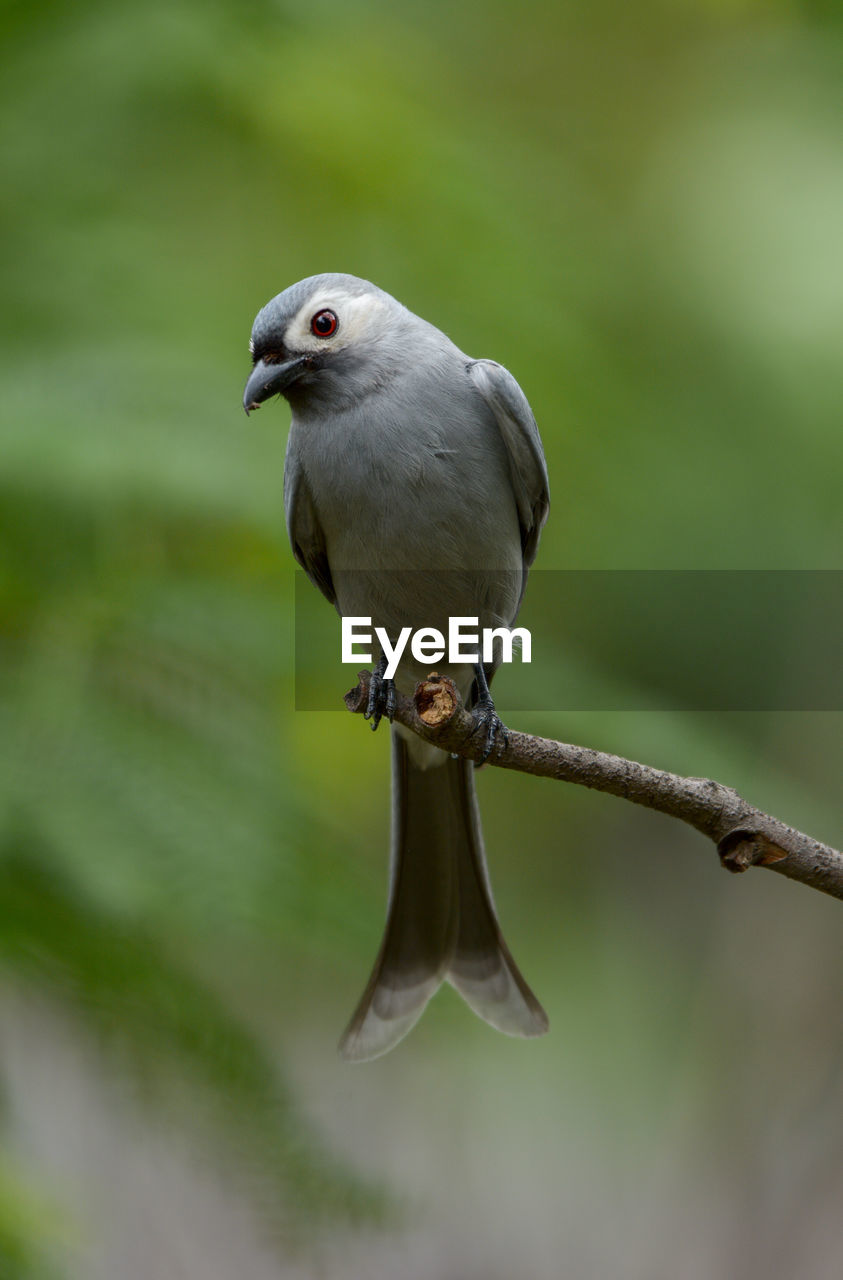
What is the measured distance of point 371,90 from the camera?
12.3 feet

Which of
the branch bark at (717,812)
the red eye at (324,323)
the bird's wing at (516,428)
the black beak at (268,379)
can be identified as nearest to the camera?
the branch bark at (717,812)

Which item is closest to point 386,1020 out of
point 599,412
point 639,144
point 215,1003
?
point 215,1003

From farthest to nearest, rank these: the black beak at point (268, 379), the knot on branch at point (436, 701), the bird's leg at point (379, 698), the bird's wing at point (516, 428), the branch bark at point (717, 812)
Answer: the bird's wing at point (516, 428), the black beak at point (268, 379), the bird's leg at point (379, 698), the knot on branch at point (436, 701), the branch bark at point (717, 812)

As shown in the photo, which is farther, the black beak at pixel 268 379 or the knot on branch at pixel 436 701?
the black beak at pixel 268 379

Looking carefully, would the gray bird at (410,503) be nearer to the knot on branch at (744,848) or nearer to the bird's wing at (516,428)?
the bird's wing at (516,428)

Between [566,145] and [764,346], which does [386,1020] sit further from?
[566,145]

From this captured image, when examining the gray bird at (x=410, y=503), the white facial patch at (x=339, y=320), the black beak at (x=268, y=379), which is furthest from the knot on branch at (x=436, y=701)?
the white facial patch at (x=339, y=320)

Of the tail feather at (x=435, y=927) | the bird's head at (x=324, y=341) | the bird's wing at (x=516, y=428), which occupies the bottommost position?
the tail feather at (x=435, y=927)

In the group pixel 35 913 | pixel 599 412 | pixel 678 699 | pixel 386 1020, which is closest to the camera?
pixel 35 913

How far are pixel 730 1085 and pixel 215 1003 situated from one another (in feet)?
9.85

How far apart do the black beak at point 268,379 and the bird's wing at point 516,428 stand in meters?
0.39

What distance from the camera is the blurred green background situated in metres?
2.72

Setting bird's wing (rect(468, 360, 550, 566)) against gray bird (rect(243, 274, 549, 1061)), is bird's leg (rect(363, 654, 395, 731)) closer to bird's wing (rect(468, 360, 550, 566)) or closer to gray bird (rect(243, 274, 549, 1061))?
gray bird (rect(243, 274, 549, 1061))

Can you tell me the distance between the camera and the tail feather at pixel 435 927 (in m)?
2.74
